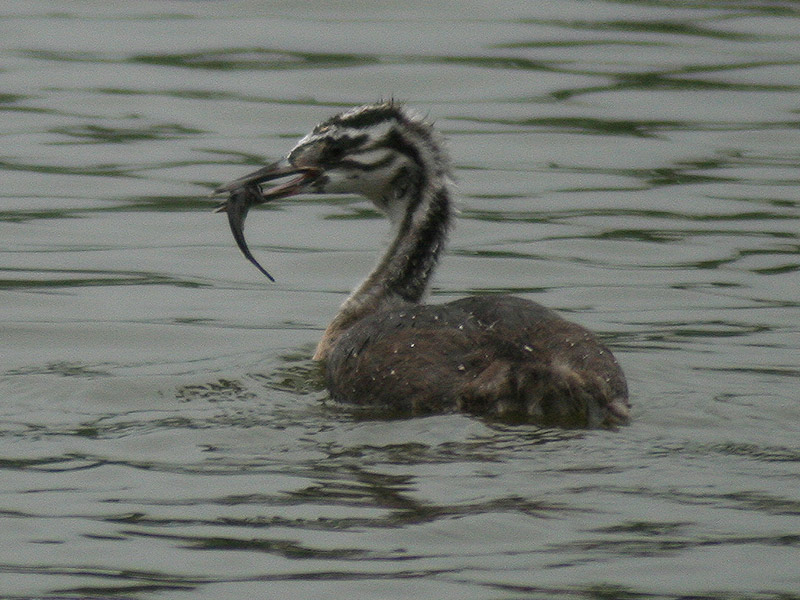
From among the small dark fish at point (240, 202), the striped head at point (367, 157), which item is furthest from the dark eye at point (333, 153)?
the small dark fish at point (240, 202)

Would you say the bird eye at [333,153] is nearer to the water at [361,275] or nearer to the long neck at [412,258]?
the long neck at [412,258]

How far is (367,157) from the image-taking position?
35.8ft

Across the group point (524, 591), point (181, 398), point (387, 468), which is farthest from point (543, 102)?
point (524, 591)

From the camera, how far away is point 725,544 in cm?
738

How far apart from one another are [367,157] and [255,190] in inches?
26.1

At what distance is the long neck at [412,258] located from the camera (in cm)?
1095

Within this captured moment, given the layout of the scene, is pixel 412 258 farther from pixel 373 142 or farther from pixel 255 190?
pixel 255 190

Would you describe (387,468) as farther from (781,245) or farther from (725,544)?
(781,245)

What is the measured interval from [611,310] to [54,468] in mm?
4880

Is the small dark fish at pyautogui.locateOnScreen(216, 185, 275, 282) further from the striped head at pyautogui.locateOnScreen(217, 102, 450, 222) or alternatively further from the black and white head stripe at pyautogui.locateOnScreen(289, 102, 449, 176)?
the black and white head stripe at pyautogui.locateOnScreen(289, 102, 449, 176)

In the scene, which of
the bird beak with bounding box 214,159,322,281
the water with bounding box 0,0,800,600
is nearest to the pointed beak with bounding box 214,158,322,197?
the bird beak with bounding box 214,159,322,281

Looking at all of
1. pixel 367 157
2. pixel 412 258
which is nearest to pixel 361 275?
pixel 412 258

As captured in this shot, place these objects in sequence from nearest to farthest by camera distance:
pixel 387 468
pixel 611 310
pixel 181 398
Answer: pixel 387 468, pixel 181 398, pixel 611 310

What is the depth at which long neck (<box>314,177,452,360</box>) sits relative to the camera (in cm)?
1095
